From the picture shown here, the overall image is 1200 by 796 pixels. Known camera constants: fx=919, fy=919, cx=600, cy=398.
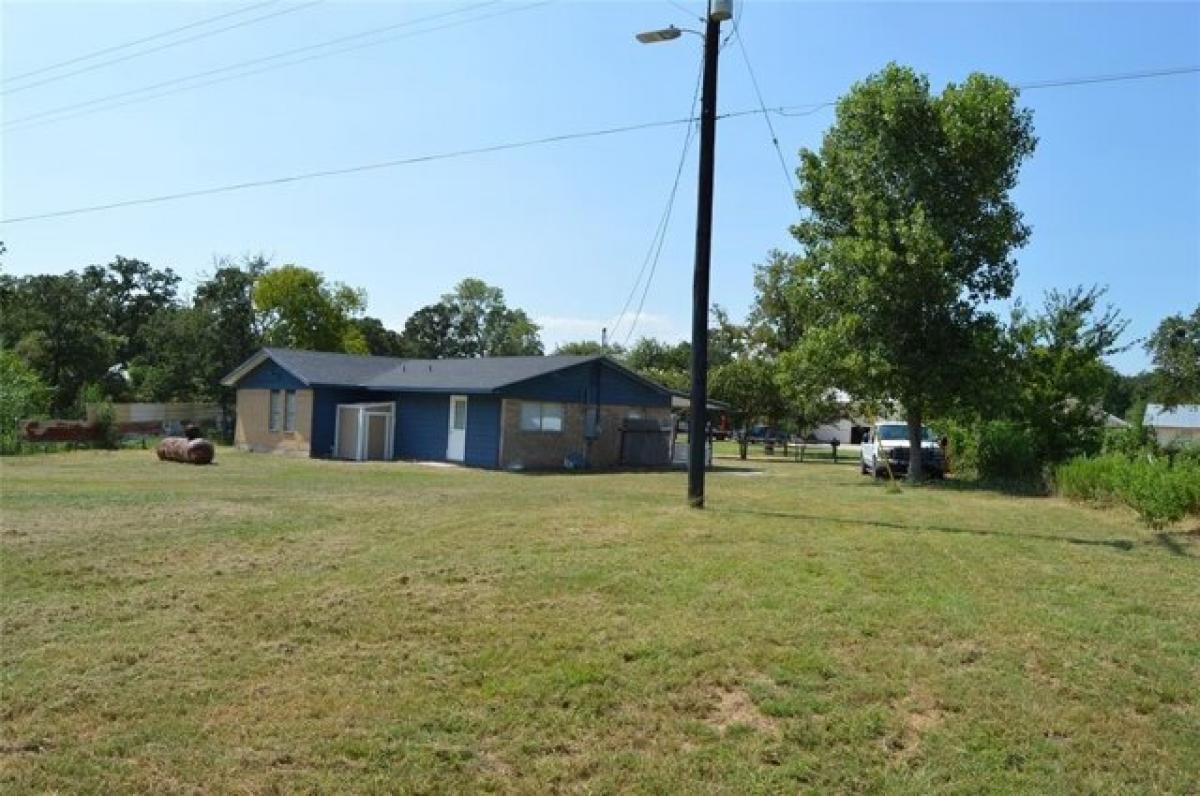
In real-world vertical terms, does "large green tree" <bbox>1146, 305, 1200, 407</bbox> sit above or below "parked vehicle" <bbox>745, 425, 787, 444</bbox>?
above

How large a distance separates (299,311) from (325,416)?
27.5 meters

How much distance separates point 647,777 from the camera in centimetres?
447

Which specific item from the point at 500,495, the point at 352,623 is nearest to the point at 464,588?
the point at 352,623

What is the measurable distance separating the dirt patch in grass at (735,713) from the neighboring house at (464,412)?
71.5 ft

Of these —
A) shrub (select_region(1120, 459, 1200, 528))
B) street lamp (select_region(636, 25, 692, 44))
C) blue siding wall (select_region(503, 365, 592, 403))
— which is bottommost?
shrub (select_region(1120, 459, 1200, 528))

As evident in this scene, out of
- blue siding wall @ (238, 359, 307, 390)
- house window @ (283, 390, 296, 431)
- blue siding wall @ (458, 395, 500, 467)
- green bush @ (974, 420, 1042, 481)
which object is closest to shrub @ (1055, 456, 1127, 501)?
green bush @ (974, 420, 1042, 481)

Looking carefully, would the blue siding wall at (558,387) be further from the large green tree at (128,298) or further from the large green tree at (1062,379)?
the large green tree at (128,298)

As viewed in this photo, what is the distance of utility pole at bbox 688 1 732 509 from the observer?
44.9 feet

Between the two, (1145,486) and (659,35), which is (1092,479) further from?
(659,35)

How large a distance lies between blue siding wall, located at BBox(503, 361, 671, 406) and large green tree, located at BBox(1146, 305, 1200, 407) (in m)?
41.3

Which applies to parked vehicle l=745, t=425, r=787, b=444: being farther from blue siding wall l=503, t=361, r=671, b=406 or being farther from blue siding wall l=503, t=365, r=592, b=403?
blue siding wall l=503, t=365, r=592, b=403

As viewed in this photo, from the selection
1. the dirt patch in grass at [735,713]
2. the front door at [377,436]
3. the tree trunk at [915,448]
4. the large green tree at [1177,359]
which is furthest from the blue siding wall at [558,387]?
the large green tree at [1177,359]

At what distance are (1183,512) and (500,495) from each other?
33.3 feet

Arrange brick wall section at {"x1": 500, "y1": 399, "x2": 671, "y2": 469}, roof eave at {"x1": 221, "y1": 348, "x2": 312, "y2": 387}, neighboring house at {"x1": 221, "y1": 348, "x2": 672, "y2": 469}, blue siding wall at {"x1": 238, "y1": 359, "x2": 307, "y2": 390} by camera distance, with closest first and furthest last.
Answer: brick wall section at {"x1": 500, "y1": 399, "x2": 671, "y2": 469}
neighboring house at {"x1": 221, "y1": 348, "x2": 672, "y2": 469}
roof eave at {"x1": 221, "y1": 348, "x2": 312, "y2": 387}
blue siding wall at {"x1": 238, "y1": 359, "x2": 307, "y2": 390}
